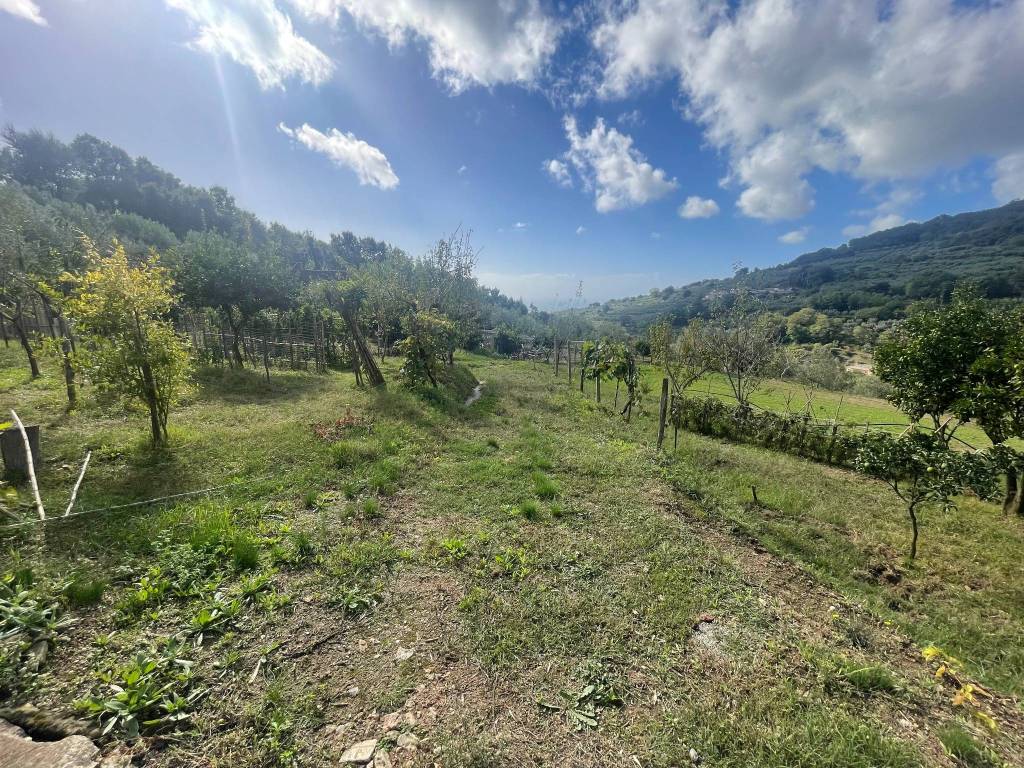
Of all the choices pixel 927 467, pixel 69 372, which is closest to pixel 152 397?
pixel 69 372

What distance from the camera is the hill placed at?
77.9 metres

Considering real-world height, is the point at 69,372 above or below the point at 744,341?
below

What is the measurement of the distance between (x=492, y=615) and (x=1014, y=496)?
12.6 meters

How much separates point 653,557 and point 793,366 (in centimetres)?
2748

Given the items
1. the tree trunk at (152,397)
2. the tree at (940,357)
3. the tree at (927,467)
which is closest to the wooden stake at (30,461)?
the tree trunk at (152,397)

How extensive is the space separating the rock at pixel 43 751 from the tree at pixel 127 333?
6.78 metres

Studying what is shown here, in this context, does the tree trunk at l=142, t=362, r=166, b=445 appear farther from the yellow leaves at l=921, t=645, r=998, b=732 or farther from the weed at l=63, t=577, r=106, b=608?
the yellow leaves at l=921, t=645, r=998, b=732

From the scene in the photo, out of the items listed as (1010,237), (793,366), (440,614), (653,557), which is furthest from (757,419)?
(1010,237)

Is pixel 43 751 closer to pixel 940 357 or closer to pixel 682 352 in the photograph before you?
pixel 940 357

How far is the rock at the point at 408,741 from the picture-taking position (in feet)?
9.42

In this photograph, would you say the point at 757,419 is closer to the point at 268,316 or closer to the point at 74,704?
the point at 74,704

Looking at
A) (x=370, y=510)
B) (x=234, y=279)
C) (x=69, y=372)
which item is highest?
(x=234, y=279)

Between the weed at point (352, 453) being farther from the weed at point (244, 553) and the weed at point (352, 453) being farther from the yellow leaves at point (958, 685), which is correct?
the yellow leaves at point (958, 685)

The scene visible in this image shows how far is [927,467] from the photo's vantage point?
A: 18.9ft
